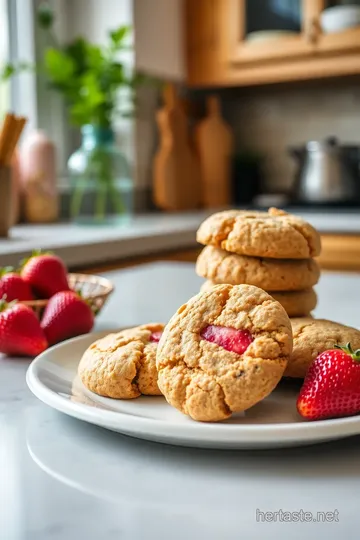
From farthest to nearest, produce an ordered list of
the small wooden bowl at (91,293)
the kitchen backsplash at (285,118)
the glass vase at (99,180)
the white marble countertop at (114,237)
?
1. the kitchen backsplash at (285,118)
2. the glass vase at (99,180)
3. the white marble countertop at (114,237)
4. the small wooden bowl at (91,293)

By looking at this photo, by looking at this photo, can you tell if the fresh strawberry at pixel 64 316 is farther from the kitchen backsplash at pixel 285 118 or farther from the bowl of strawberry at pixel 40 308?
the kitchen backsplash at pixel 285 118

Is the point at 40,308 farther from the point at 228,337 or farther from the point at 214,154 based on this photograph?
the point at 214,154

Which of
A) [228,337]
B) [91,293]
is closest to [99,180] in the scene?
[91,293]

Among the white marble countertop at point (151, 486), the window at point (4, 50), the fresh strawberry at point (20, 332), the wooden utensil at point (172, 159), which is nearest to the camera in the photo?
the white marble countertop at point (151, 486)

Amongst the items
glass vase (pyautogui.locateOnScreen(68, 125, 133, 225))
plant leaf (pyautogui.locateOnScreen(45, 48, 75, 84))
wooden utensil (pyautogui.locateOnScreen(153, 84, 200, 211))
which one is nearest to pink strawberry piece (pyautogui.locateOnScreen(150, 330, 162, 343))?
glass vase (pyautogui.locateOnScreen(68, 125, 133, 225))

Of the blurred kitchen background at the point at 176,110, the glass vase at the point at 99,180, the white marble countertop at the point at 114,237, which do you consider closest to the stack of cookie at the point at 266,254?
the white marble countertop at the point at 114,237

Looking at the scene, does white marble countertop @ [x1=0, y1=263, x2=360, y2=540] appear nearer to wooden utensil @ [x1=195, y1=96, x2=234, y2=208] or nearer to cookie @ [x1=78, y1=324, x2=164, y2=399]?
cookie @ [x1=78, y1=324, x2=164, y2=399]

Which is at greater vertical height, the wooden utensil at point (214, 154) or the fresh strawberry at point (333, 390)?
the wooden utensil at point (214, 154)
